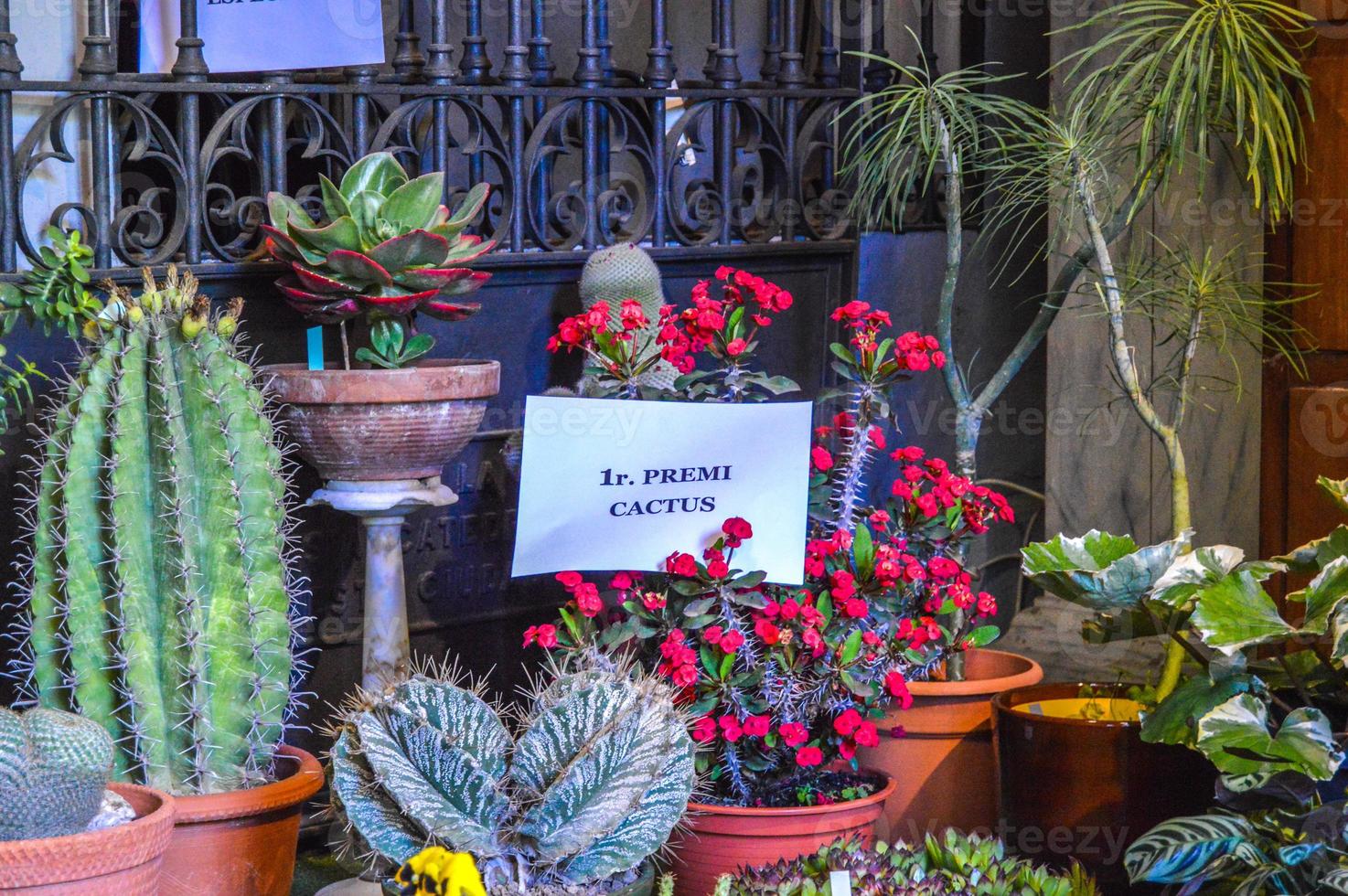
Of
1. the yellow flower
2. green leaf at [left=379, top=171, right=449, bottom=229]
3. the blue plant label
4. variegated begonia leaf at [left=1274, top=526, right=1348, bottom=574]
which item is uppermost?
green leaf at [left=379, top=171, right=449, bottom=229]

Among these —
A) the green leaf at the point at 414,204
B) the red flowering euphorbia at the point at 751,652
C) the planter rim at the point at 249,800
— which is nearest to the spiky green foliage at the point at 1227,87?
the red flowering euphorbia at the point at 751,652

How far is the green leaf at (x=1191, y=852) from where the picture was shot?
170 cm

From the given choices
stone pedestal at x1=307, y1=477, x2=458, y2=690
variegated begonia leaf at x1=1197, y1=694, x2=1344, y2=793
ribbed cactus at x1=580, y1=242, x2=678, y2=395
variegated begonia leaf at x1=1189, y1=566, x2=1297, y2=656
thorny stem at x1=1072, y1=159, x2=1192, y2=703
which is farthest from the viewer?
ribbed cactus at x1=580, y1=242, x2=678, y2=395

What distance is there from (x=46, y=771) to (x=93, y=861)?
0.11m

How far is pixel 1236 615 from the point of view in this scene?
70.9 inches

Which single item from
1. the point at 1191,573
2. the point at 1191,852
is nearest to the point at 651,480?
the point at 1191,573

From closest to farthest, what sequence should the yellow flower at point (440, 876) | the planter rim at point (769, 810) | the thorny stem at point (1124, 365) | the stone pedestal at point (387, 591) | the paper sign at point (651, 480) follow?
the yellow flower at point (440, 876) → the planter rim at point (769, 810) → the paper sign at point (651, 480) → the stone pedestal at point (387, 591) → the thorny stem at point (1124, 365)

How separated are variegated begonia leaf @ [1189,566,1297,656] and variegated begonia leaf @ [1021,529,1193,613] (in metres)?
0.09

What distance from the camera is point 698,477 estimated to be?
202cm

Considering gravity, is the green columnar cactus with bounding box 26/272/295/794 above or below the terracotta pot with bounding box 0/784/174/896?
above

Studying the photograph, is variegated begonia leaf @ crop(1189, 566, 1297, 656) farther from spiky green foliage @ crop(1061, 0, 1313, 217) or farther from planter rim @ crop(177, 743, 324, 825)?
planter rim @ crop(177, 743, 324, 825)

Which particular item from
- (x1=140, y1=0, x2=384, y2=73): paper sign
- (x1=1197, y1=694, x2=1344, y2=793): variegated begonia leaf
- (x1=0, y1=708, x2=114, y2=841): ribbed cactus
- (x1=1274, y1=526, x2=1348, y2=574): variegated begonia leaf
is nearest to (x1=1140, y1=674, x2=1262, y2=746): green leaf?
(x1=1197, y1=694, x2=1344, y2=793): variegated begonia leaf

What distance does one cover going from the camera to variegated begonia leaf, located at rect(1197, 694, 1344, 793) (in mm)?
1656

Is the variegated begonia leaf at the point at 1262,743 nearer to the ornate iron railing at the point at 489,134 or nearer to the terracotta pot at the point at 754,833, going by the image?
the terracotta pot at the point at 754,833
